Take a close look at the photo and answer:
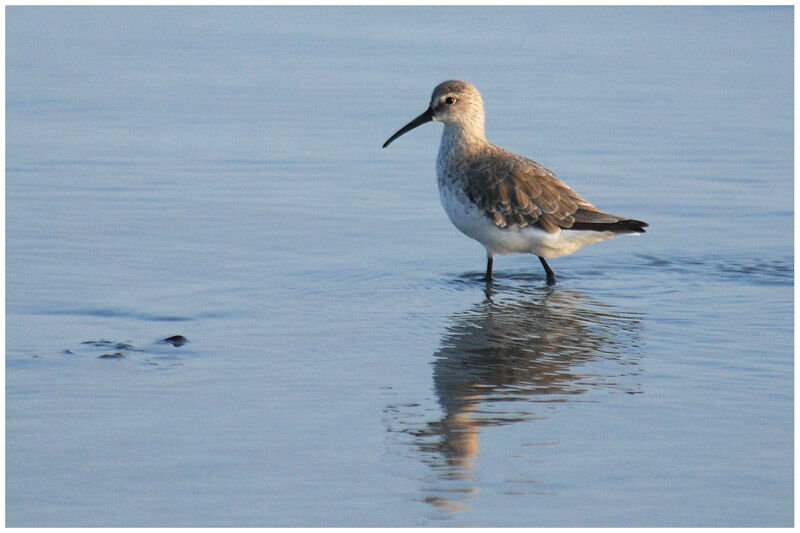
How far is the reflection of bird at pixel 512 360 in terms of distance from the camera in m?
5.79

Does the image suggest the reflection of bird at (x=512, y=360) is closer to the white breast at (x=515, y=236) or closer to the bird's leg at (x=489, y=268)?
the bird's leg at (x=489, y=268)

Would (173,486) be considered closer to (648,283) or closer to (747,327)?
(747,327)

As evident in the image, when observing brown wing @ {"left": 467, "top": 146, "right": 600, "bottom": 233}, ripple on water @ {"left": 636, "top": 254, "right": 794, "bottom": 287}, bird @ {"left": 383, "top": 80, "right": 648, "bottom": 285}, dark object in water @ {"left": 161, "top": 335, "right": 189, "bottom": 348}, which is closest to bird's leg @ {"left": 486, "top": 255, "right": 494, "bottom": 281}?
bird @ {"left": 383, "top": 80, "right": 648, "bottom": 285}

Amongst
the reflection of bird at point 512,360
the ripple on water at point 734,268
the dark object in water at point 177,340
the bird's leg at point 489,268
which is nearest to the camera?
the reflection of bird at point 512,360

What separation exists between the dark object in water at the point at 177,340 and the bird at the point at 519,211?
2481mm

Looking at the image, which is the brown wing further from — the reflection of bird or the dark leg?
the reflection of bird

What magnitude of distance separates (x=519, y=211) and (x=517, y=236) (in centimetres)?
17

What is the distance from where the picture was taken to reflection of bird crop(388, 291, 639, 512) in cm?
579

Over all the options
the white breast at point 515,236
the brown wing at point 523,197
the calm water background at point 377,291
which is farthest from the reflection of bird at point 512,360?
the brown wing at point 523,197

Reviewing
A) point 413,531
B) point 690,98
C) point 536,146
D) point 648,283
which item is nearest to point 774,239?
point 648,283

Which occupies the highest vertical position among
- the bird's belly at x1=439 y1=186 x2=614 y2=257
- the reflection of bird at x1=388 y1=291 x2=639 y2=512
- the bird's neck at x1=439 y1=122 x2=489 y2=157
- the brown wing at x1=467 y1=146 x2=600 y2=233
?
the bird's neck at x1=439 y1=122 x2=489 y2=157

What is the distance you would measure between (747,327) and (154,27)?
11.5m

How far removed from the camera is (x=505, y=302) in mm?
8344

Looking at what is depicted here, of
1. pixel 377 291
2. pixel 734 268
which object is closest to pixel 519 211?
pixel 377 291
